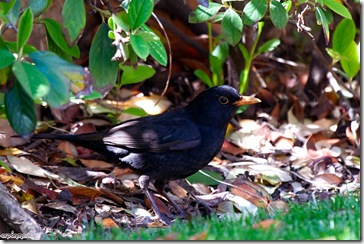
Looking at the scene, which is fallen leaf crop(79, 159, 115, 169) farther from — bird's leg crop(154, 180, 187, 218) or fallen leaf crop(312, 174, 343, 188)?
fallen leaf crop(312, 174, 343, 188)

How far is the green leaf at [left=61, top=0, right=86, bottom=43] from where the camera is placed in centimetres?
461

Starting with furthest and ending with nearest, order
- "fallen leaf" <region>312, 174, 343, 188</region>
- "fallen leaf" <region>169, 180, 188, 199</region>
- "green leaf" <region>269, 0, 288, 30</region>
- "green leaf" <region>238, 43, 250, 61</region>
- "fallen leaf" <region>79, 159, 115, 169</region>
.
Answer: "green leaf" <region>238, 43, 250, 61</region> < "fallen leaf" <region>79, 159, 115, 169</region> < "fallen leaf" <region>312, 174, 343, 188</region> < "fallen leaf" <region>169, 180, 188, 199</region> < "green leaf" <region>269, 0, 288, 30</region>

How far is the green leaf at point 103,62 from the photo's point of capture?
492cm

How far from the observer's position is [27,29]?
4.23 m

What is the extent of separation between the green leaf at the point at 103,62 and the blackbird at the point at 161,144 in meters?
1.40

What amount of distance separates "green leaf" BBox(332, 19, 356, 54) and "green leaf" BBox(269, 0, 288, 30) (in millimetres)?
2324

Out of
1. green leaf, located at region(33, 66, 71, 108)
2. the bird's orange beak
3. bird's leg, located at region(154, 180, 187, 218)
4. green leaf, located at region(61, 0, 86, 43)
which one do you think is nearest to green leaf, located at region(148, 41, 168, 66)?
green leaf, located at region(61, 0, 86, 43)

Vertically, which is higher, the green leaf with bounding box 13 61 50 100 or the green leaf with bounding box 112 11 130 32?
the green leaf with bounding box 112 11 130 32

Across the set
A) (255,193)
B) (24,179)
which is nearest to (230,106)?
(255,193)

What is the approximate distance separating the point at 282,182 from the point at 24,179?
7.89 feet

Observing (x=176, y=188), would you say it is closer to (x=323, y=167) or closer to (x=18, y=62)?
(x=323, y=167)

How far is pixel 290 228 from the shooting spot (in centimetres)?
464

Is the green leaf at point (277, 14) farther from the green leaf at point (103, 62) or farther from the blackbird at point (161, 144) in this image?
the blackbird at point (161, 144)

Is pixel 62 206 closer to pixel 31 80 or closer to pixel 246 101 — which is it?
pixel 246 101
